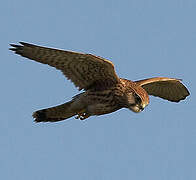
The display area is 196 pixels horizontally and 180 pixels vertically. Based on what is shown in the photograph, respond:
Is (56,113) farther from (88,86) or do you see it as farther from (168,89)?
(168,89)

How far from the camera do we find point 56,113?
1034 centimetres

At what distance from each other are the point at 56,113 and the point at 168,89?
2652 mm

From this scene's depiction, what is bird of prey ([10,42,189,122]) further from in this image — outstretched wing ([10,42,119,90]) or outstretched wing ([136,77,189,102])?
outstretched wing ([136,77,189,102])

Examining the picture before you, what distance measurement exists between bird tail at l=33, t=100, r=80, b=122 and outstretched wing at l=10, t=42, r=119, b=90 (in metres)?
0.42

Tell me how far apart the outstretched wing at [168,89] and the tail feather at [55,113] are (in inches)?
74.4

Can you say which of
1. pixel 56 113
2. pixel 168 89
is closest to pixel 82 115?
pixel 56 113

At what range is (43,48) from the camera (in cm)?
909

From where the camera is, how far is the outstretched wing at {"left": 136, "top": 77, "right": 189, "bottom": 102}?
1144 cm

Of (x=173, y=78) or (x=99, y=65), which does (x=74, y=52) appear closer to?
(x=99, y=65)

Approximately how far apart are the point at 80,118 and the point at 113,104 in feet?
2.49

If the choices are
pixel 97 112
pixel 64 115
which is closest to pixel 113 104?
pixel 97 112

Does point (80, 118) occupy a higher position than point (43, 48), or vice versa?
point (43, 48)

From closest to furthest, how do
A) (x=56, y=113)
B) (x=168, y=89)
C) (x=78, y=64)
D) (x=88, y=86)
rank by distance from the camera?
(x=78, y=64), (x=88, y=86), (x=56, y=113), (x=168, y=89)

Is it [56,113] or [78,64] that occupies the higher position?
[78,64]
